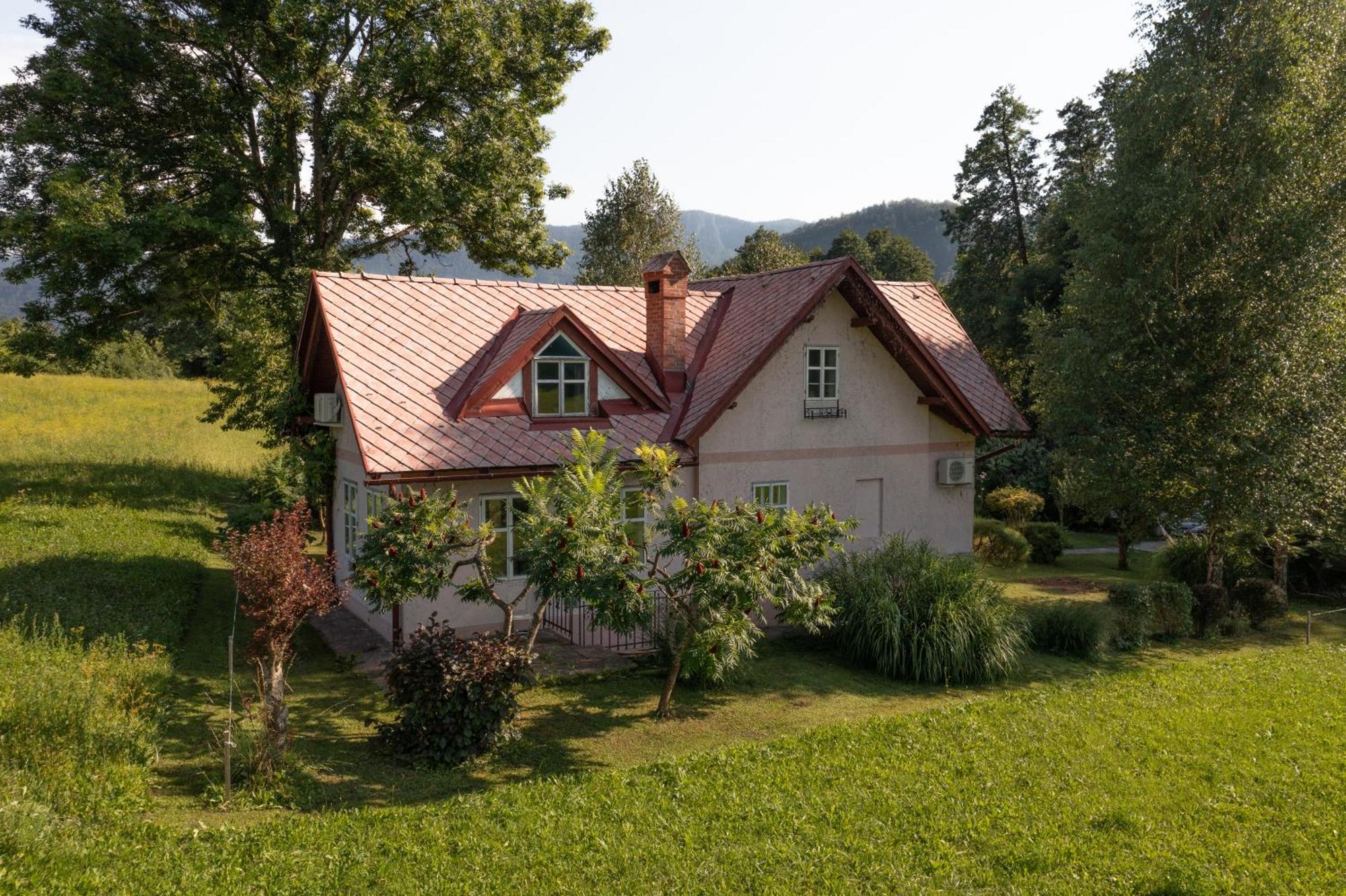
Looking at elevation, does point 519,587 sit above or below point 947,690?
above

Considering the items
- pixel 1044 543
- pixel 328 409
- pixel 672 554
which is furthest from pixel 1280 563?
pixel 328 409

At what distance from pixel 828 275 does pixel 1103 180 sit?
7.73 meters

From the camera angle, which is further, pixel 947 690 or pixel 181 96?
pixel 181 96

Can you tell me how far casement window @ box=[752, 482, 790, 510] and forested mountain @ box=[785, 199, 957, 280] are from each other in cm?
14444

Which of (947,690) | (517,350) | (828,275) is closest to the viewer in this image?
(947,690)

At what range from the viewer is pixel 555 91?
28609 millimetres

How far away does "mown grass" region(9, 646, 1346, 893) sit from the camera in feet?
28.7

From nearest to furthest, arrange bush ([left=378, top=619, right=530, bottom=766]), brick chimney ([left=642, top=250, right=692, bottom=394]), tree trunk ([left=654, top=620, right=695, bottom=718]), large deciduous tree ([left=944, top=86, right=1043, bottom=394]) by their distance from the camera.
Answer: bush ([left=378, top=619, right=530, bottom=766])
tree trunk ([left=654, top=620, right=695, bottom=718])
brick chimney ([left=642, top=250, right=692, bottom=394])
large deciduous tree ([left=944, top=86, right=1043, bottom=394])

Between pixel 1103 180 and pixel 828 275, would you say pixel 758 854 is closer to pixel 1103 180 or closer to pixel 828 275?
pixel 828 275

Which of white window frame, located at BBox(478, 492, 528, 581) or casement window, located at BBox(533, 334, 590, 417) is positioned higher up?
A: casement window, located at BBox(533, 334, 590, 417)

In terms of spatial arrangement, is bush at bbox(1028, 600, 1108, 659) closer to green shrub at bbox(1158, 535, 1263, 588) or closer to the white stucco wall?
the white stucco wall

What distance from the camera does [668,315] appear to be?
19.6 metres

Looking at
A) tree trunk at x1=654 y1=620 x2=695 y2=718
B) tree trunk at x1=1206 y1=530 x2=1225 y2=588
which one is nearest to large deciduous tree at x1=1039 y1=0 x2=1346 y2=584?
tree trunk at x1=1206 y1=530 x2=1225 y2=588

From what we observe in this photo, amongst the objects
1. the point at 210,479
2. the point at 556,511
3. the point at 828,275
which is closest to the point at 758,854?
the point at 556,511
